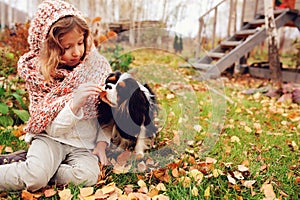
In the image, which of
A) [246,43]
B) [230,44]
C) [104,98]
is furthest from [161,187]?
[230,44]

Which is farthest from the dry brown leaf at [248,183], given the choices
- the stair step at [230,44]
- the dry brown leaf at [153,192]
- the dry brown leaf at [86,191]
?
the stair step at [230,44]

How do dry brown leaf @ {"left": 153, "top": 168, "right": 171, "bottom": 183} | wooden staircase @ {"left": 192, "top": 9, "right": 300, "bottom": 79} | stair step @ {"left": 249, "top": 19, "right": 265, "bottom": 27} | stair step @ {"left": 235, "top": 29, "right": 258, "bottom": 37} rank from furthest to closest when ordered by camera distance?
stair step @ {"left": 249, "top": 19, "right": 265, "bottom": 27}
stair step @ {"left": 235, "top": 29, "right": 258, "bottom": 37}
wooden staircase @ {"left": 192, "top": 9, "right": 300, "bottom": 79}
dry brown leaf @ {"left": 153, "top": 168, "right": 171, "bottom": 183}

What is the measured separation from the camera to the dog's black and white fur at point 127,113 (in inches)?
71.5

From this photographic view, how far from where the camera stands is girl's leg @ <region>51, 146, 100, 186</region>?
1.75m

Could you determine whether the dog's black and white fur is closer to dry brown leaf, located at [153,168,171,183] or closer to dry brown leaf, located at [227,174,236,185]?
dry brown leaf, located at [153,168,171,183]

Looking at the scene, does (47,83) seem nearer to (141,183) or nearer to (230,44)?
(141,183)

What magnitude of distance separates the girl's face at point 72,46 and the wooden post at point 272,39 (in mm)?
3655

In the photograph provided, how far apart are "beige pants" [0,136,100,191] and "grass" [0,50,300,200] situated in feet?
0.26

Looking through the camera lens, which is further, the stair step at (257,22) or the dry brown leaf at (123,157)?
the stair step at (257,22)

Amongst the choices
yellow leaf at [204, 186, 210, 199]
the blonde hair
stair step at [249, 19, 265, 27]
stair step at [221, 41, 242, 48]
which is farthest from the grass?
stair step at [249, 19, 265, 27]

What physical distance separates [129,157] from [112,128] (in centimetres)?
23

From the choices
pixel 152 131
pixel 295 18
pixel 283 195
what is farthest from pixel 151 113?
pixel 295 18

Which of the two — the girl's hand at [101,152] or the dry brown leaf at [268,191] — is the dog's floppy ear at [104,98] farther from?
the dry brown leaf at [268,191]

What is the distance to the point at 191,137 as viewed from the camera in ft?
8.09
